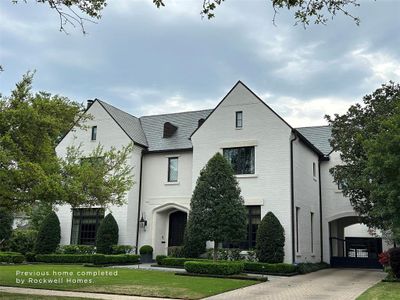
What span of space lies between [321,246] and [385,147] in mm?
12498

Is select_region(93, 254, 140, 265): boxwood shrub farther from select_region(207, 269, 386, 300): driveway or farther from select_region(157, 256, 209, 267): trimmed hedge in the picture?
select_region(207, 269, 386, 300): driveway

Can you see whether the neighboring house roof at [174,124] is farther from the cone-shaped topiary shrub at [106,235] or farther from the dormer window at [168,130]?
the cone-shaped topiary shrub at [106,235]

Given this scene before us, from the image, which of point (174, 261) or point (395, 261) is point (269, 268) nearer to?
point (174, 261)

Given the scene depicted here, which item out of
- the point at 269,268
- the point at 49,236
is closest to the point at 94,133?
the point at 49,236

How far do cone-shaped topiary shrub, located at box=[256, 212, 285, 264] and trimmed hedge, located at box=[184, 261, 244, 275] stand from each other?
2881 millimetres

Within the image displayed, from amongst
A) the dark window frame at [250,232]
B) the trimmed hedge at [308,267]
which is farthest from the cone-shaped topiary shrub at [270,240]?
the dark window frame at [250,232]

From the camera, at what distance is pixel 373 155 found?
15.9 m

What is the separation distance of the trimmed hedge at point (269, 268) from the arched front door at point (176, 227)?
6.81 m

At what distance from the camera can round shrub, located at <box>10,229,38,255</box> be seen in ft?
87.7

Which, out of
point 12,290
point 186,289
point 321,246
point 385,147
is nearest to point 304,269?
point 321,246

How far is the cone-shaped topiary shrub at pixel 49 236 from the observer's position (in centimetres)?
2477

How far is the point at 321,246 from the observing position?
26812mm

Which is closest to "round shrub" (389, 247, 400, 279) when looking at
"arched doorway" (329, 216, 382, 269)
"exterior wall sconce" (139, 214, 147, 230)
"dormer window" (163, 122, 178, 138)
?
"arched doorway" (329, 216, 382, 269)

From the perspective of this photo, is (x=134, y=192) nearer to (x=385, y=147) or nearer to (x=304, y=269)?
(x=304, y=269)
